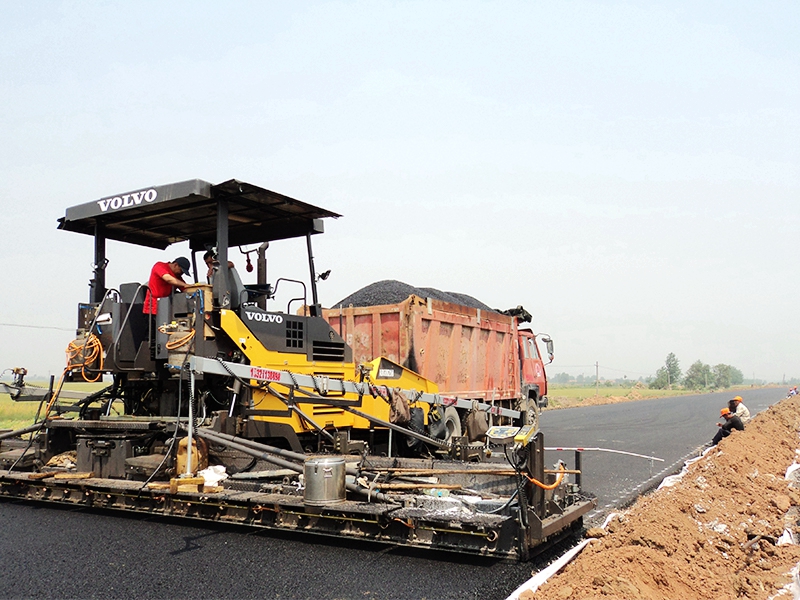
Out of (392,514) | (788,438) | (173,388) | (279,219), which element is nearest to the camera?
(392,514)

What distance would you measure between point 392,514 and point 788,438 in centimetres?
1143

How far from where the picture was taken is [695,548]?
481 centimetres

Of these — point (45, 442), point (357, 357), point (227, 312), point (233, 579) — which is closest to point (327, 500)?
point (233, 579)

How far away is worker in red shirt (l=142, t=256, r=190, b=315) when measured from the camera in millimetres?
6752

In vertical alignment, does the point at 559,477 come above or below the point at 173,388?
below

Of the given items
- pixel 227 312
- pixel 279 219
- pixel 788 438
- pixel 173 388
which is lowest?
pixel 788 438

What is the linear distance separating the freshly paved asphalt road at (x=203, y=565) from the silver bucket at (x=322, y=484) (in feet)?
1.20

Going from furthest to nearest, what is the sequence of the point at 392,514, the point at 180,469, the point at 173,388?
the point at 173,388
the point at 180,469
the point at 392,514

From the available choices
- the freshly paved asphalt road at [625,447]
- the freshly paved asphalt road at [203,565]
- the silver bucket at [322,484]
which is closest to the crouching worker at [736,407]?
the freshly paved asphalt road at [625,447]

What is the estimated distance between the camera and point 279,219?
8.05 m

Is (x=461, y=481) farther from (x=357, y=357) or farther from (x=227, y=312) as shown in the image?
(x=357, y=357)

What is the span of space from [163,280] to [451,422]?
16.4 feet

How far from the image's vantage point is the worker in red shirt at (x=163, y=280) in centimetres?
675

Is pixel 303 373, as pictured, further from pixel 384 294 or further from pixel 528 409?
pixel 528 409
